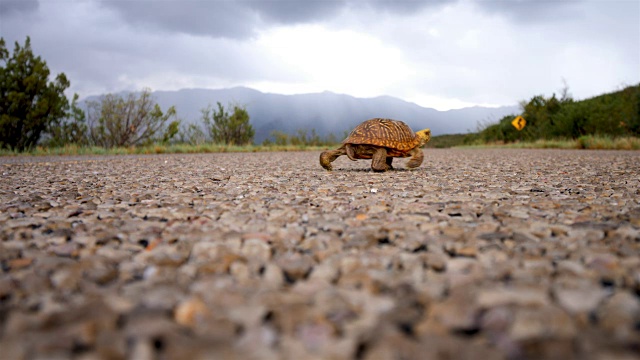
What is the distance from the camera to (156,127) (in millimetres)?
15852

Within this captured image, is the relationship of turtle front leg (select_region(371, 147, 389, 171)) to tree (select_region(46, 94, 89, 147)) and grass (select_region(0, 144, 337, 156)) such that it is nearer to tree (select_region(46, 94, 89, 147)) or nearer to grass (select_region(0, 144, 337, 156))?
grass (select_region(0, 144, 337, 156))

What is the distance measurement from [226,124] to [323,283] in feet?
58.2

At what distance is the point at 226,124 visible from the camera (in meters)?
18.2

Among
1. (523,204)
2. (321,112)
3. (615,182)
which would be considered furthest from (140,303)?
(321,112)

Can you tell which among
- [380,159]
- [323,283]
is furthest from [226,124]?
[323,283]

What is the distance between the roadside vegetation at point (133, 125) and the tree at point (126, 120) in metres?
0.03

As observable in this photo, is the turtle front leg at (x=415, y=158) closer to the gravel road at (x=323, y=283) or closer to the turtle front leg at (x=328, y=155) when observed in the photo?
the turtle front leg at (x=328, y=155)

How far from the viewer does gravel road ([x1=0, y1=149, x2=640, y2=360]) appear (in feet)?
2.92

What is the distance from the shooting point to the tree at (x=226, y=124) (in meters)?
18.0

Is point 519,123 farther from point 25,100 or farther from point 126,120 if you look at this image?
point 25,100

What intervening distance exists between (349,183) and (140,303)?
3183 millimetres

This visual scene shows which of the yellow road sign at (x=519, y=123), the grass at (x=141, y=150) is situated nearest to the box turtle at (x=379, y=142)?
the grass at (x=141, y=150)

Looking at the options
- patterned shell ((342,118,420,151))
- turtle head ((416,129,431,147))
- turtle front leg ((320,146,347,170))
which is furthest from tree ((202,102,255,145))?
patterned shell ((342,118,420,151))

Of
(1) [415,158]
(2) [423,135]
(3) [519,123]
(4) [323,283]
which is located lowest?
(4) [323,283]
